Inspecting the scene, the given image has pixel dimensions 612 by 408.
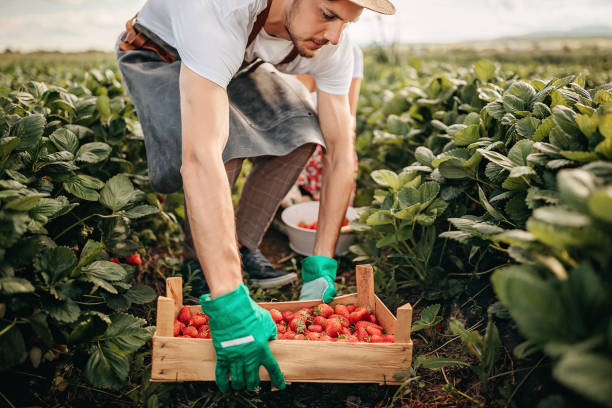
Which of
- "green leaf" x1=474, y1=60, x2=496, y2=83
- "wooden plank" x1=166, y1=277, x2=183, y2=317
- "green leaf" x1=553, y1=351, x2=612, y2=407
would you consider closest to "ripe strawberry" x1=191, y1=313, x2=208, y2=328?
"wooden plank" x1=166, y1=277, x2=183, y2=317

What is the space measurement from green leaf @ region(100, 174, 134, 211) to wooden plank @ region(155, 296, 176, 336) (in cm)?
48

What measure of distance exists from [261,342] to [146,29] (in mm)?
1817

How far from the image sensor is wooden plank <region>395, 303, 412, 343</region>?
173cm

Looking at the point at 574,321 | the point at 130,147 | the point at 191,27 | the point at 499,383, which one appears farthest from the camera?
the point at 130,147

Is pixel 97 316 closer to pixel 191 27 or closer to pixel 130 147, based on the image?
pixel 191 27

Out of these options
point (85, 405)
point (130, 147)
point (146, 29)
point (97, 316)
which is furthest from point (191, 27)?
point (85, 405)

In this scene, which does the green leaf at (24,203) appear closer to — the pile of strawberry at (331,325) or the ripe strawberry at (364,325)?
the pile of strawberry at (331,325)

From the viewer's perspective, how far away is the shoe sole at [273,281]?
2.69 metres

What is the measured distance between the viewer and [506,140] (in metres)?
1.93

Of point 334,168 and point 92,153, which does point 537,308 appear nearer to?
point 334,168

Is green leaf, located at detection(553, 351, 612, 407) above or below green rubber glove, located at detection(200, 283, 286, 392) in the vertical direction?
above

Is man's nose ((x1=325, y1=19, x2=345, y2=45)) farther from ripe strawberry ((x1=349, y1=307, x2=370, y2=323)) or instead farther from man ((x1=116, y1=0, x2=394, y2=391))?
ripe strawberry ((x1=349, y1=307, x2=370, y2=323))

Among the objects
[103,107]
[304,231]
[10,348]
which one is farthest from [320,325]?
[103,107]

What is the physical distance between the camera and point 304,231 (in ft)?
9.88
